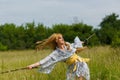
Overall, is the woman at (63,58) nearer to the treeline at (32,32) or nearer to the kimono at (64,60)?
the kimono at (64,60)

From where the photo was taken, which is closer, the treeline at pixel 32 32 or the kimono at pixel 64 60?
the kimono at pixel 64 60

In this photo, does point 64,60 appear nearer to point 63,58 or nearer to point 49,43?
point 63,58

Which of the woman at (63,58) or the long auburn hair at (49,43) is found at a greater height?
the long auburn hair at (49,43)

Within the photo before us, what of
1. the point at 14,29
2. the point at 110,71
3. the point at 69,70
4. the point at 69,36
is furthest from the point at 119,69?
the point at 14,29

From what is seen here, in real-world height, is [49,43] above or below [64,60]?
above

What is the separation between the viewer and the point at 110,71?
8836 mm

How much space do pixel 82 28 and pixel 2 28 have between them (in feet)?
48.3

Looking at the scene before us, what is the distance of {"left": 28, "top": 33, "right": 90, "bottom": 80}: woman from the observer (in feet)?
24.2

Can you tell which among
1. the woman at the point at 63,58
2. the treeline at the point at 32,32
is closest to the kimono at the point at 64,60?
the woman at the point at 63,58

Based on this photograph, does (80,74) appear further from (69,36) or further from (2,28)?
(2,28)

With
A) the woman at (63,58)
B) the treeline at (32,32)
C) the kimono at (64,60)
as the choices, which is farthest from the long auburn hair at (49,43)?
the treeline at (32,32)

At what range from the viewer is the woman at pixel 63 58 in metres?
7.38

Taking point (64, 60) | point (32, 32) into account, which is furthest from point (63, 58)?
point (32, 32)

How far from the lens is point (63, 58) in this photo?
294 inches
